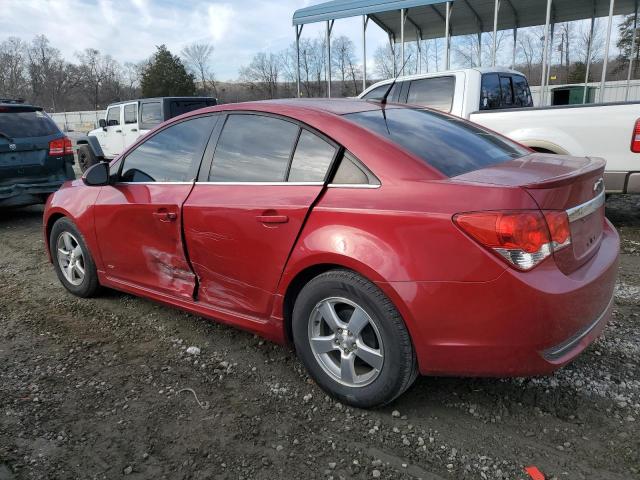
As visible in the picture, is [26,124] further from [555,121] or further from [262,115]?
[555,121]

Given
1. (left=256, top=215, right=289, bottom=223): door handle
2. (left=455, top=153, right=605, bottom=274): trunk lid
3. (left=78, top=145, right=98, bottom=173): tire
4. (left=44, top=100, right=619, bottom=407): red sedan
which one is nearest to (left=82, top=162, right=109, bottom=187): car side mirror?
(left=44, top=100, right=619, bottom=407): red sedan

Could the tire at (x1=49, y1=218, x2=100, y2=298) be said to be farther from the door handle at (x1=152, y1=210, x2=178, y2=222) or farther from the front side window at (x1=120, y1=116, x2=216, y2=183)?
the door handle at (x1=152, y1=210, x2=178, y2=222)

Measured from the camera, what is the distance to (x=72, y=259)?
14.1 feet

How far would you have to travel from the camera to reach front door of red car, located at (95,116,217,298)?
329 cm

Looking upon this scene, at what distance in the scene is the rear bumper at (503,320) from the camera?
209 centimetres

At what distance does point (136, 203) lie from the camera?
351cm

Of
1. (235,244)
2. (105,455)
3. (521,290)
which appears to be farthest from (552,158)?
(105,455)

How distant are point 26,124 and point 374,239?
691 centimetres

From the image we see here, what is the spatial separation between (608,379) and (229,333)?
236cm

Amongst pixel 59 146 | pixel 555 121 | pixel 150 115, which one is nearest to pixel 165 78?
pixel 150 115

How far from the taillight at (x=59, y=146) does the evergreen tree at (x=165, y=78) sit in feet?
145

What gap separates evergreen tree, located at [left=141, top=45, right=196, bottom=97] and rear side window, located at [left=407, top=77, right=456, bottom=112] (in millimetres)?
45524

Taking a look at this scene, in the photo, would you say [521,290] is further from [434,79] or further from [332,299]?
[434,79]

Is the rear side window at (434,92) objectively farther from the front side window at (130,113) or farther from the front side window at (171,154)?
the front side window at (130,113)
